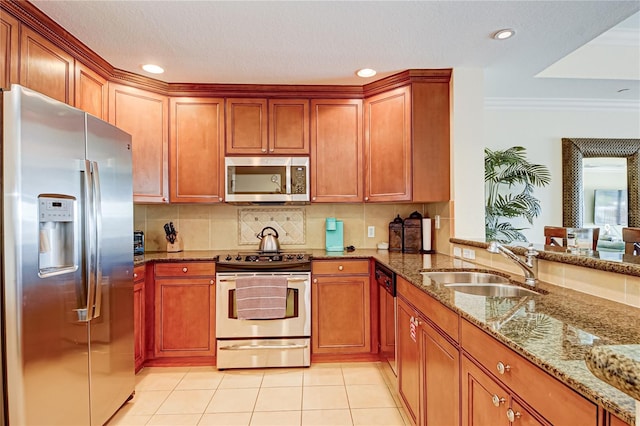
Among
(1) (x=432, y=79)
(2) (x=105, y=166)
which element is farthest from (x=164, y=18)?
(1) (x=432, y=79)

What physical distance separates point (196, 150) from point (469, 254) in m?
2.41

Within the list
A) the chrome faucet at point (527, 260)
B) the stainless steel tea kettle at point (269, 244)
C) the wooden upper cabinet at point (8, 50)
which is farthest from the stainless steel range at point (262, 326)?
the wooden upper cabinet at point (8, 50)

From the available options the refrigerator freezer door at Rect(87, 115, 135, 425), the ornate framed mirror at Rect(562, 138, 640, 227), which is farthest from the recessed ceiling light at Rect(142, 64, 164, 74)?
the ornate framed mirror at Rect(562, 138, 640, 227)

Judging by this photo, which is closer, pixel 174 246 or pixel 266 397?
pixel 266 397

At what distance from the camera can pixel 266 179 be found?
9.62 feet

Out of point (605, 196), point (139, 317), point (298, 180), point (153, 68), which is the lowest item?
point (139, 317)

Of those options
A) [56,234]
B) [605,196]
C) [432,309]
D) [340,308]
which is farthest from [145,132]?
[605,196]

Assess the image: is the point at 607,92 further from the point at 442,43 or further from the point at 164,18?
Result: the point at 164,18

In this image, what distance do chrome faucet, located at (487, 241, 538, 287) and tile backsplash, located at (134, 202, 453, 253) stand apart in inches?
58.3

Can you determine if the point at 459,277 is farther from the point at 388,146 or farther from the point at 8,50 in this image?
the point at 8,50

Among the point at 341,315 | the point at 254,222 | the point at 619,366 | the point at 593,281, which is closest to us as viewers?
the point at 619,366

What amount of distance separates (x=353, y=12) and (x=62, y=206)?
1822mm

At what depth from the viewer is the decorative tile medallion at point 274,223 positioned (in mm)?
3297

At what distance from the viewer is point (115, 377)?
6.37 ft
